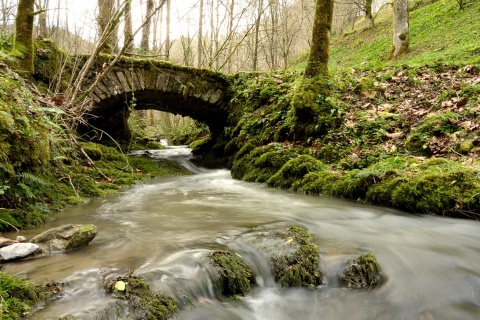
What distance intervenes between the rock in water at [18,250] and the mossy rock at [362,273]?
7.63ft

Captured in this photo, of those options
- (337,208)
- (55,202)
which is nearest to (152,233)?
(55,202)

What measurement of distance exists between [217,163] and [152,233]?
23.3 ft

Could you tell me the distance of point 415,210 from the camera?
429 centimetres

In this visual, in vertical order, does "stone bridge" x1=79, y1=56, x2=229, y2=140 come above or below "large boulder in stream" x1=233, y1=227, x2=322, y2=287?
above

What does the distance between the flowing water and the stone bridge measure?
5179 millimetres

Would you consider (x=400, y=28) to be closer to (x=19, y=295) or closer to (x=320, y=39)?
(x=320, y=39)

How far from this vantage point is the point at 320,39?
7445 millimetres

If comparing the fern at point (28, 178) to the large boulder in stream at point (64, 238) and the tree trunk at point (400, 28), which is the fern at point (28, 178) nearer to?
the large boulder in stream at point (64, 238)

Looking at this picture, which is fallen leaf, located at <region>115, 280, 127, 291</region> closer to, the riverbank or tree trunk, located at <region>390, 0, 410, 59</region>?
the riverbank

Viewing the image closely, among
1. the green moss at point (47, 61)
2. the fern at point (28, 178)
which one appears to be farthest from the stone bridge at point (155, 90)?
the fern at point (28, 178)

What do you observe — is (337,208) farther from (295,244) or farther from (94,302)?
(94,302)

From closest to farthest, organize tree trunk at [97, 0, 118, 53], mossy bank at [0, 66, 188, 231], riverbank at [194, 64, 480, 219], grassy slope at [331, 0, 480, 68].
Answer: mossy bank at [0, 66, 188, 231] < riverbank at [194, 64, 480, 219] < tree trunk at [97, 0, 118, 53] < grassy slope at [331, 0, 480, 68]

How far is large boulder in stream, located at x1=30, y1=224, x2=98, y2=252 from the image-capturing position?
2656 mm

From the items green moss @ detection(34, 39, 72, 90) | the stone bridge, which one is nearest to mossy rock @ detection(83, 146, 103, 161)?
the stone bridge
